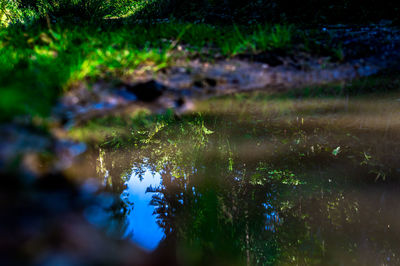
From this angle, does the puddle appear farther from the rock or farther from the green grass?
the green grass

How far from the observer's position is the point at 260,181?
1.60 metres

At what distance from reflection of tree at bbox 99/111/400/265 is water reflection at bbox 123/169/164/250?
4cm

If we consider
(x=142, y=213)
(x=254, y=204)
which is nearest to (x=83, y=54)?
(x=142, y=213)

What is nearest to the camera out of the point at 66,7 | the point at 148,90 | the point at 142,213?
the point at 142,213

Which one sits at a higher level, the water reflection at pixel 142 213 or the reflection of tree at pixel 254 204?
the water reflection at pixel 142 213

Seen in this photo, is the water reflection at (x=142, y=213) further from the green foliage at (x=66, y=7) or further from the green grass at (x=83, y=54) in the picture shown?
the green foliage at (x=66, y=7)

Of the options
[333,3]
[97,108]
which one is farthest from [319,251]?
[333,3]

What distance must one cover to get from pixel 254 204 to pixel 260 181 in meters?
0.21

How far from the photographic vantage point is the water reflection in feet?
3.82

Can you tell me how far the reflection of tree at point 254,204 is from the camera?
1.13 meters

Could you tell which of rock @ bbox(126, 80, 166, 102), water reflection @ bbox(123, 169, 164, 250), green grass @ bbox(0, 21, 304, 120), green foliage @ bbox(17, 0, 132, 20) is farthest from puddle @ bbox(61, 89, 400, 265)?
green foliage @ bbox(17, 0, 132, 20)

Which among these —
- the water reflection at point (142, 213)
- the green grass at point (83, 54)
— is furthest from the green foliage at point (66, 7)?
the water reflection at point (142, 213)

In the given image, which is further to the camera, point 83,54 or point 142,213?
point 83,54

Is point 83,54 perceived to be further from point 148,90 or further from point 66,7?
point 66,7
